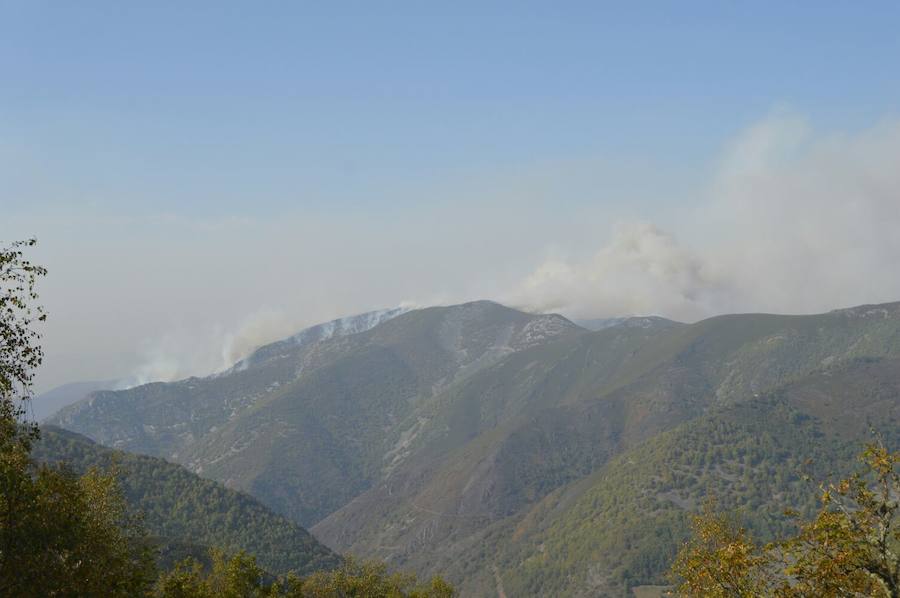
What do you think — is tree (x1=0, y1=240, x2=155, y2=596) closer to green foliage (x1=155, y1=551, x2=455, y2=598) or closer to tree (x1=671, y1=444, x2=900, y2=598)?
green foliage (x1=155, y1=551, x2=455, y2=598)

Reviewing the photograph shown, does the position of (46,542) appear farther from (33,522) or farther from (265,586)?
(265,586)

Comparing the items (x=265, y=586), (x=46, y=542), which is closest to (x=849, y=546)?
(x=46, y=542)

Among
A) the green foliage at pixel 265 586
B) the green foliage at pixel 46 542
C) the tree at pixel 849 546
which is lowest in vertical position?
the green foliage at pixel 265 586

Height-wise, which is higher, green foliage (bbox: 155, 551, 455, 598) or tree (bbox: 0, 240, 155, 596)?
tree (bbox: 0, 240, 155, 596)

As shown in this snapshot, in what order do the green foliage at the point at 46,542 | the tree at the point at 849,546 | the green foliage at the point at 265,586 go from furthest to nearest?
1. the green foliage at the point at 265,586
2. the green foliage at the point at 46,542
3. the tree at the point at 849,546

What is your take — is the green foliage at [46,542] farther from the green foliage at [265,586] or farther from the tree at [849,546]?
the tree at [849,546]

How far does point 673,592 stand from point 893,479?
2749cm

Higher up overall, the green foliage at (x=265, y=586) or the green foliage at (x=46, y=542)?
the green foliage at (x=46, y=542)

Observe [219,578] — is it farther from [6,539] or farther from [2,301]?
[2,301]

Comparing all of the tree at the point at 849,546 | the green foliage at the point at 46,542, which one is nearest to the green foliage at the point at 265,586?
the green foliage at the point at 46,542

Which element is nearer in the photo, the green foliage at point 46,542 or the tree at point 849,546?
the tree at point 849,546

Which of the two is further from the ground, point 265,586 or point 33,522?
point 33,522

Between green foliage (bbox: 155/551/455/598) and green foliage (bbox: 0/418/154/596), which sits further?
green foliage (bbox: 155/551/455/598)

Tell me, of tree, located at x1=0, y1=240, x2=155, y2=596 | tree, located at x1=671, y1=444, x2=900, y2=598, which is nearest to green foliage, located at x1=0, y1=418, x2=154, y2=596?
tree, located at x1=0, y1=240, x2=155, y2=596
